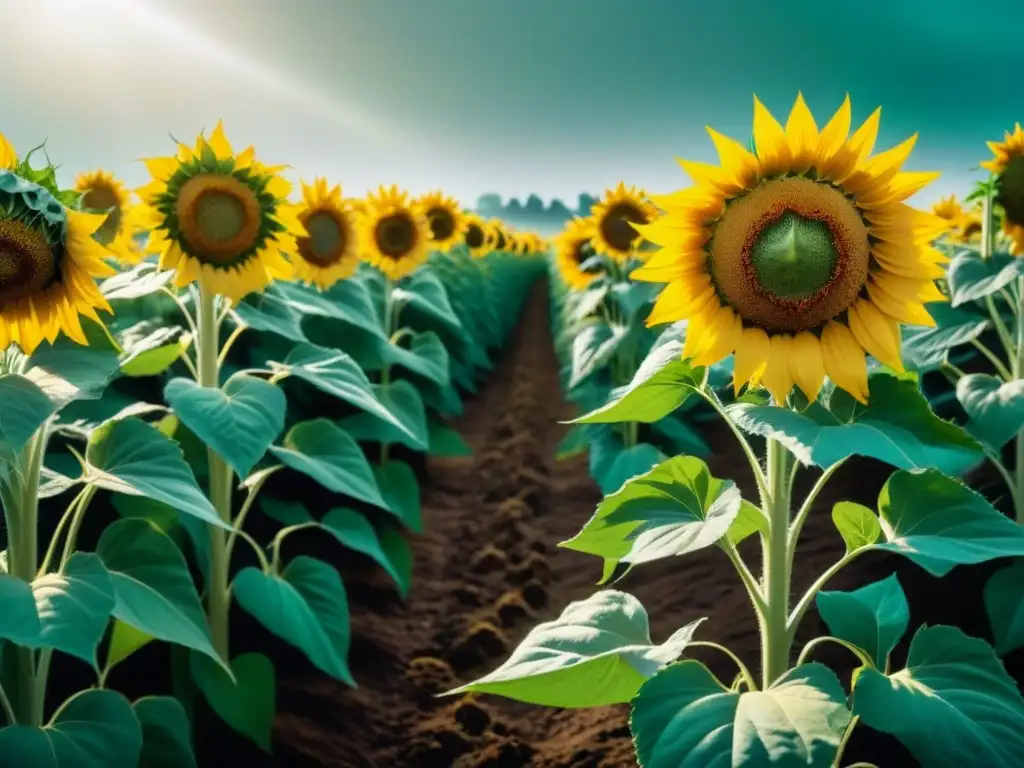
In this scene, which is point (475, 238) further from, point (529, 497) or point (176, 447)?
point (176, 447)

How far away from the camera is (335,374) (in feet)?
10.9

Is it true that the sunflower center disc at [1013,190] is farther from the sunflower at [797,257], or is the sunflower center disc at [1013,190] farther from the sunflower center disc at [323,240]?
the sunflower center disc at [323,240]

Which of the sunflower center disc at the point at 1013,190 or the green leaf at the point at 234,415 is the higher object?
the sunflower center disc at the point at 1013,190

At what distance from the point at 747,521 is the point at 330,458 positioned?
67.4 inches

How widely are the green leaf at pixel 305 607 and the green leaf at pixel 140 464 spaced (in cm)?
65

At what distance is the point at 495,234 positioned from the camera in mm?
14352

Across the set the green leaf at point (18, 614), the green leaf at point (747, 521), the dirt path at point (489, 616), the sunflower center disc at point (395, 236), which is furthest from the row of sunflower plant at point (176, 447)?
the green leaf at point (747, 521)

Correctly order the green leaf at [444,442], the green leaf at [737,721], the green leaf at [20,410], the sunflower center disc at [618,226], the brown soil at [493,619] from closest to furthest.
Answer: the green leaf at [737,721]
the green leaf at [20,410]
the brown soil at [493,619]
the green leaf at [444,442]
the sunflower center disc at [618,226]

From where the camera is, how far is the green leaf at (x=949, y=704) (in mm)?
1648

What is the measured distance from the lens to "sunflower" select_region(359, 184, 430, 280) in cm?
603

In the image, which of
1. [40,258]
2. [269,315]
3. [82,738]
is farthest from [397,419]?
[40,258]

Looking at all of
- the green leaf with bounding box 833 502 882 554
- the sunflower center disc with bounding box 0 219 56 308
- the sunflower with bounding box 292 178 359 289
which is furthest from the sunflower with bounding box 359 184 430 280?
the green leaf with bounding box 833 502 882 554

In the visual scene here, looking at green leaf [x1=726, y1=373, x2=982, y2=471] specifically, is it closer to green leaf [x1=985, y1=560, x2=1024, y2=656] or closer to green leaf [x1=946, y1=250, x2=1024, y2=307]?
green leaf [x1=985, y1=560, x2=1024, y2=656]

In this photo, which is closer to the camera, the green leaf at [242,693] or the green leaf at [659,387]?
the green leaf at [659,387]
